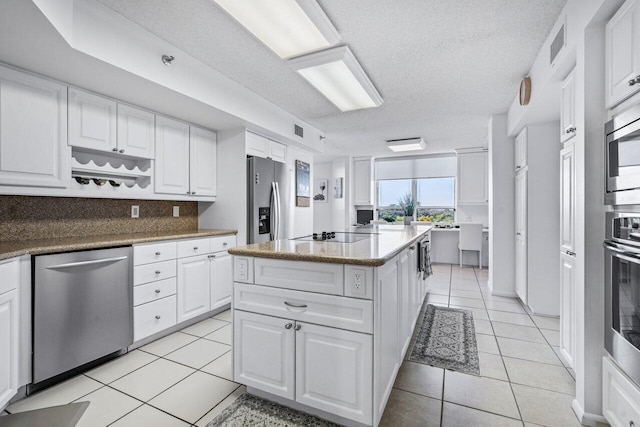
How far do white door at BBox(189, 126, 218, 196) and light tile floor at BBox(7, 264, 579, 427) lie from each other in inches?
63.9

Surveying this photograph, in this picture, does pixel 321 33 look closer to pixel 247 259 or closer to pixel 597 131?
pixel 247 259

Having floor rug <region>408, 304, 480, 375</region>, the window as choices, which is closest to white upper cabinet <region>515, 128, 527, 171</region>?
floor rug <region>408, 304, 480, 375</region>

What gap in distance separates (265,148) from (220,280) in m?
1.77

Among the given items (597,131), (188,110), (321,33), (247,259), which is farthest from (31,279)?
(597,131)

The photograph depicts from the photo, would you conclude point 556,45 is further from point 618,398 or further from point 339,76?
point 618,398

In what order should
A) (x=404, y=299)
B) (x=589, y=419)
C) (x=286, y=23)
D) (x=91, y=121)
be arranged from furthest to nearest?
(x=91, y=121), (x=404, y=299), (x=286, y=23), (x=589, y=419)

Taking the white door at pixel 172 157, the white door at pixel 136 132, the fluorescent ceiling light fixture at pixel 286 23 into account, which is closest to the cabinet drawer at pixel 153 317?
the white door at pixel 172 157

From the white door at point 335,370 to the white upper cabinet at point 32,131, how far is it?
217 centimetres

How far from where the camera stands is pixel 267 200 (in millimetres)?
3850

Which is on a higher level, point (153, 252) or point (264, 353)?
point (153, 252)

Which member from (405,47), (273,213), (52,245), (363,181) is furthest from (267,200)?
(363,181)

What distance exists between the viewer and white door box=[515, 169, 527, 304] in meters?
3.42

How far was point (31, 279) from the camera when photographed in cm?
187

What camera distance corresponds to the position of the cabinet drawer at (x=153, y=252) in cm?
248
